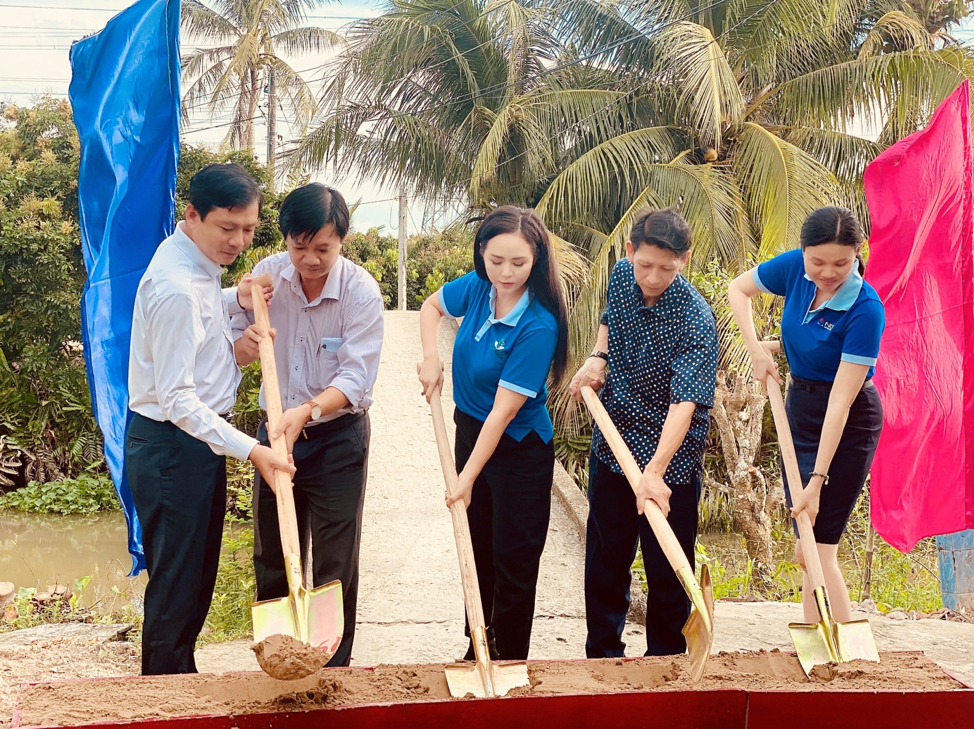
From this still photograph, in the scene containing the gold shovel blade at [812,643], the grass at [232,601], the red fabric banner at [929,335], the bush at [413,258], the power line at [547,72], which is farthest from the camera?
the bush at [413,258]

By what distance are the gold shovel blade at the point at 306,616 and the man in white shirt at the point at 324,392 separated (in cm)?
41

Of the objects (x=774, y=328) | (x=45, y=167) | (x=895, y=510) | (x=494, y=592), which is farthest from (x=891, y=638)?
(x=45, y=167)

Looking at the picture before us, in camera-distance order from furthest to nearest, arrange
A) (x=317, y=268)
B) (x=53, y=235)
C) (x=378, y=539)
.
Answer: (x=53, y=235) → (x=378, y=539) → (x=317, y=268)

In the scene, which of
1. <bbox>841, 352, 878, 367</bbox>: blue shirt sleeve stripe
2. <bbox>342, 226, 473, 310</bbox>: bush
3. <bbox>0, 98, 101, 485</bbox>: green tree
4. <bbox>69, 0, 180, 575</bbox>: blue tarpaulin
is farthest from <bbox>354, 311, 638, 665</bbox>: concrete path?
<bbox>342, 226, 473, 310</bbox>: bush

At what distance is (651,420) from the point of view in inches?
114

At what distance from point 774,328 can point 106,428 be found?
18.8 ft

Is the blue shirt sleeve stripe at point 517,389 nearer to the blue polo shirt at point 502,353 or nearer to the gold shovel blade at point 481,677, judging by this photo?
the blue polo shirt at point 502,353

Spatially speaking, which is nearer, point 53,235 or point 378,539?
point 378,539

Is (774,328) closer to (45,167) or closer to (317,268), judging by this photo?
(317,268)

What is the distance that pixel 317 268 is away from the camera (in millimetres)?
2766

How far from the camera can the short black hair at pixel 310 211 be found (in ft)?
8.74

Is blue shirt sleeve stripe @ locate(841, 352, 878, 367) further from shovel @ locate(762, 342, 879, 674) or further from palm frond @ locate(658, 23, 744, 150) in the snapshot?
palm frond @ locate(658, 23, 744, 150)

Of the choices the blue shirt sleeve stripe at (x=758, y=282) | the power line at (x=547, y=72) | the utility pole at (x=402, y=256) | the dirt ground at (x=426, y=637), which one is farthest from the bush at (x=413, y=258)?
the blue shirt sleeve stripe at (x=758, y=282)

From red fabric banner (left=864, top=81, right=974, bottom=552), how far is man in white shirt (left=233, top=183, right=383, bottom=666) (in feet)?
7.75
